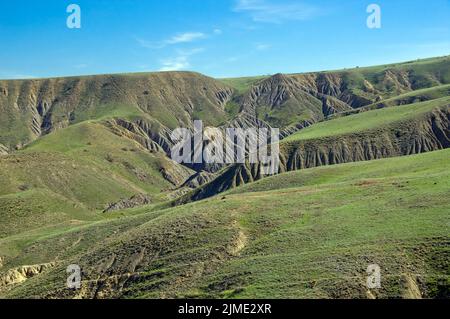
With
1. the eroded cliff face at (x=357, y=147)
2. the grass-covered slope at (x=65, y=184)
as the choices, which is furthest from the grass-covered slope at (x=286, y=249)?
the eroded cliff face at (x=357, y=147)

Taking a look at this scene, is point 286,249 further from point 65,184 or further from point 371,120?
point 65,184

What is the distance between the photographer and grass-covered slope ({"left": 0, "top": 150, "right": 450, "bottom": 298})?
43844 millimetres

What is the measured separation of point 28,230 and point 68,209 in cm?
1592

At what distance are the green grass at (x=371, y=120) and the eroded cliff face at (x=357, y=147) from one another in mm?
3062

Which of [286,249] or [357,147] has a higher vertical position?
[357,147]

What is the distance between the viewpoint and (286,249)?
51.5 metres

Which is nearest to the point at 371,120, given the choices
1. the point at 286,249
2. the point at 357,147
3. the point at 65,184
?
the point at 357,147

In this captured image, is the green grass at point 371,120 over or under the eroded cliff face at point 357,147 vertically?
over

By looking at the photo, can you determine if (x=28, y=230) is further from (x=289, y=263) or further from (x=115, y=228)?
(x=289, y=263)

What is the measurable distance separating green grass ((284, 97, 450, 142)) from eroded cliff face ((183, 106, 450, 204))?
3.06 m

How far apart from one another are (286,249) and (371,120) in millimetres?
98125

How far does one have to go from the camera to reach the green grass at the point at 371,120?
13188cm

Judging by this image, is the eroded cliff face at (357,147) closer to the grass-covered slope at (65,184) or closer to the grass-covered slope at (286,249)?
the grass-covered slope at (65,184)

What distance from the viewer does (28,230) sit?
94.6m
